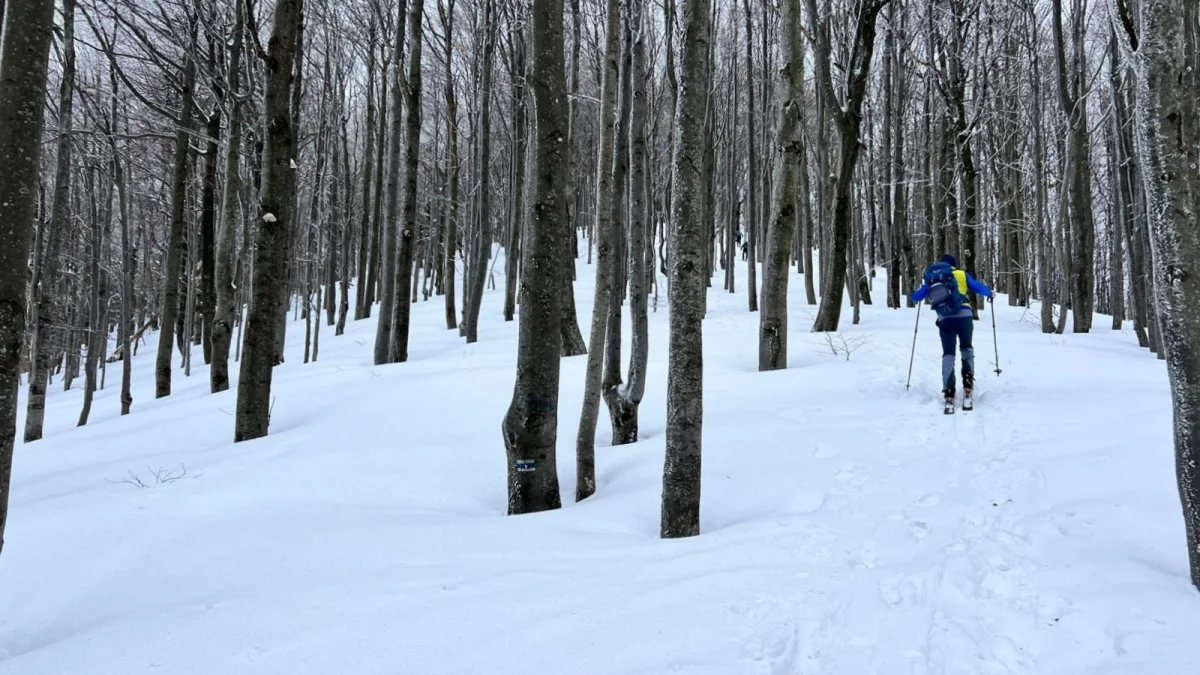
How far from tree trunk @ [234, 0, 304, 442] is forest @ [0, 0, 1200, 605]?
3 centimetres

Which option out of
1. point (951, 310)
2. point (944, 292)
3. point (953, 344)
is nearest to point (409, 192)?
point (944, 292)

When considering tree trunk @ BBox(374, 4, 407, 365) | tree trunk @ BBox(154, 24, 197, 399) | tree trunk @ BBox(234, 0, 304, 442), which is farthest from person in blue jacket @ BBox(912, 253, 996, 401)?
tree trunk @ BBox(154, 24, 197, 399)

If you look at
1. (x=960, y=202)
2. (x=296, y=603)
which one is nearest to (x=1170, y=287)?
(x=296, y=603)

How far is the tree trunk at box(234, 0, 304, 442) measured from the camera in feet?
21.7

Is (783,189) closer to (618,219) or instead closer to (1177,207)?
(618,219)

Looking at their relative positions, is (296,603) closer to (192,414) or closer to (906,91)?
(192,414)

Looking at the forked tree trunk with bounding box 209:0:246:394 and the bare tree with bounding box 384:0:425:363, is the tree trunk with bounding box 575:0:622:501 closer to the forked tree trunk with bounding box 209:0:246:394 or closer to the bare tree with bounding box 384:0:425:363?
the bare tree with bounding box 384:0:425:363

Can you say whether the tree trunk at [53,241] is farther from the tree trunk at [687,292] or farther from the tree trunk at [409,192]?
the tree trunk at [687,292]

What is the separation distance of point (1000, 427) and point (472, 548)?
5.52 meters

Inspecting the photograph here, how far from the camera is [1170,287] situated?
9.82 feet

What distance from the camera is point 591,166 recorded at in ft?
90.1

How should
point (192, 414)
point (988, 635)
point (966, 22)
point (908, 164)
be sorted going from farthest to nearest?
point (908, 164)
point (966, 22)
point (192, 414)
point (988, 635)

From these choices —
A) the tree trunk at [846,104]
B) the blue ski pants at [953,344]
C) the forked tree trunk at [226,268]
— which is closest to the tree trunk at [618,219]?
the blue ski pants at [953,344]

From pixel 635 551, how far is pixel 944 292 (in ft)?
18.9
